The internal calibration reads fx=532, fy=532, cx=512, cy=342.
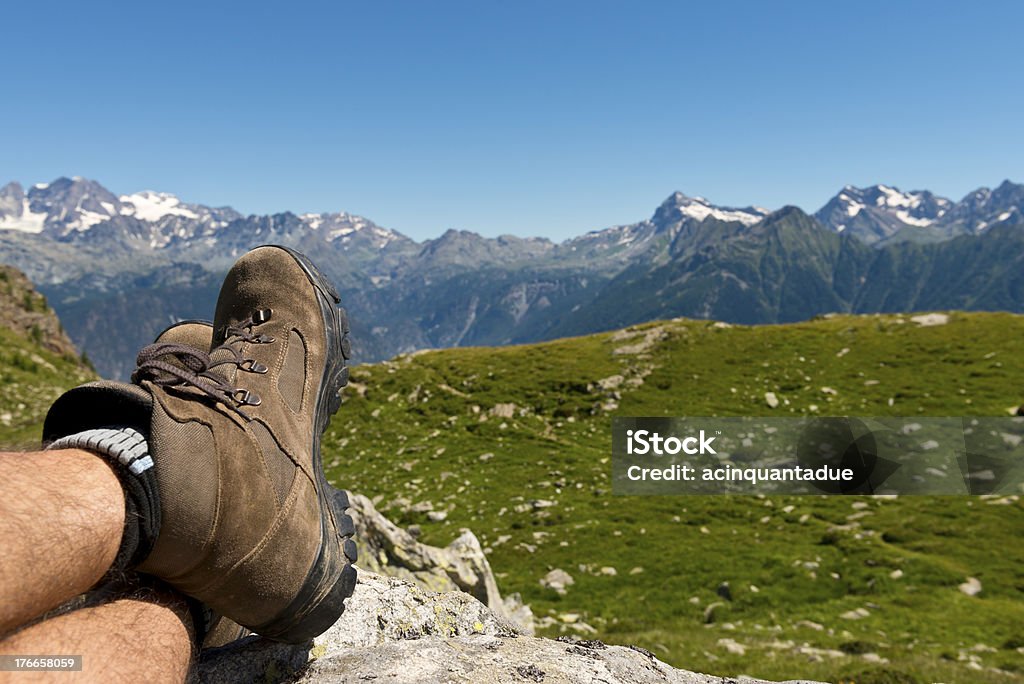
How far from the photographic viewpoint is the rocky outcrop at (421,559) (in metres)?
8.21

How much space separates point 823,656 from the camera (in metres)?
9.65

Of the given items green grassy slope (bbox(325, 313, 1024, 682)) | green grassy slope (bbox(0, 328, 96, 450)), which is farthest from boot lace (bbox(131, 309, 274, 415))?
green grassy slope (bbox(0, 328, 96, 450))

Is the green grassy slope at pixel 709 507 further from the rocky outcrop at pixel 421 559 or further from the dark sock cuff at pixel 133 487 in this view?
the dark sock cuff at pixel 133 487

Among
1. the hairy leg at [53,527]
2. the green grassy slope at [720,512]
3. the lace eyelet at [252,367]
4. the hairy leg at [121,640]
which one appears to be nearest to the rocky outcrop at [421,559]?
the green grassy slope at [720,512]

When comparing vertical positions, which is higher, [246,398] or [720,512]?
[246,398]

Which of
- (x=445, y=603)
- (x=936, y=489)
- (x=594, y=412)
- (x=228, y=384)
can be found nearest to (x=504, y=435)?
(x=594, y=412)

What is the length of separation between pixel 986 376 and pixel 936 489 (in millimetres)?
17467

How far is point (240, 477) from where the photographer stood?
111 inches

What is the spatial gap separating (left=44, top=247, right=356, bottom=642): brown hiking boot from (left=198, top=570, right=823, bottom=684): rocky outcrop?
0.89ft

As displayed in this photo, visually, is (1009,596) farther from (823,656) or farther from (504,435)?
(504,435)

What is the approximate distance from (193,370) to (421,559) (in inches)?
259

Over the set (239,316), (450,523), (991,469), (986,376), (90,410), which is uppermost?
(239,316)

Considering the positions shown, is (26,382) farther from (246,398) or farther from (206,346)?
(246,398)

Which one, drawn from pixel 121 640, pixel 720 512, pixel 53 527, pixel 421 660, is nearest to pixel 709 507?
pixel 720 512
